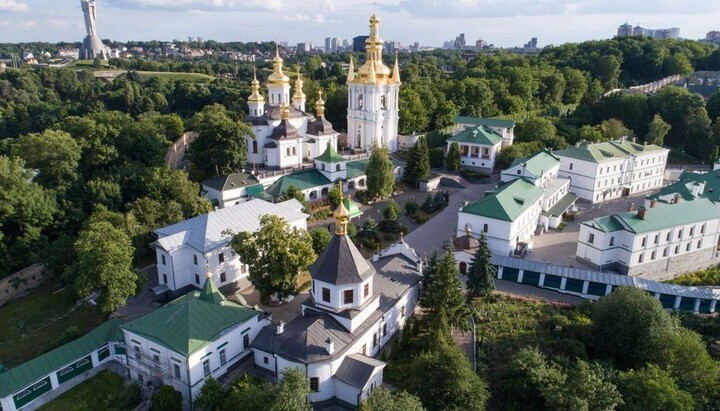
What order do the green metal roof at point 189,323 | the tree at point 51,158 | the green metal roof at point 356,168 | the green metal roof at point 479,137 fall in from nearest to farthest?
the green metal roof at point 189,323, the tree at point 51,158, the green metal roof at point 356,168, the green metal roof at point 479,137

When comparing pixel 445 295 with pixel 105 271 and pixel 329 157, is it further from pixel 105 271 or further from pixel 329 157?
pixel 329 157

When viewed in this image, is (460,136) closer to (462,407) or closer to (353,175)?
(353,175)

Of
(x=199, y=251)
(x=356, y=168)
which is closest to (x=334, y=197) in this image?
(x=356, y=168)

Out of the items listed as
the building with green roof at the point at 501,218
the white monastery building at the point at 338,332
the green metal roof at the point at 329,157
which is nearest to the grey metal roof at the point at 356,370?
the white monastery building at the point at 338,332

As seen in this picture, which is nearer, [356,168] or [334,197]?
[334,197]

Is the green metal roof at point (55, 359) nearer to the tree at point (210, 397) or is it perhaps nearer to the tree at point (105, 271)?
the tree at point (105, 271)

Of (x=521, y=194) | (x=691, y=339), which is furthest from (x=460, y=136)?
(x=691, y=339)

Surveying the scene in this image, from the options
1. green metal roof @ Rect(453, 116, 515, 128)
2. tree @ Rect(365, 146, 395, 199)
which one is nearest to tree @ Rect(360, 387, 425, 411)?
tree @ Rect(365, 146, 395, 199)
